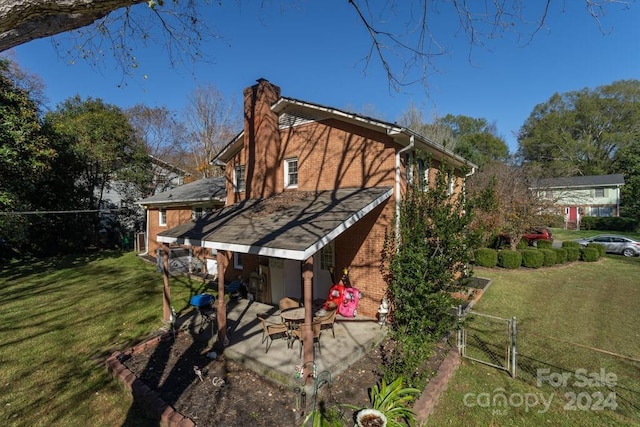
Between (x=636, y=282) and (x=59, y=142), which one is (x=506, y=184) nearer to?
(x=636, y=282)

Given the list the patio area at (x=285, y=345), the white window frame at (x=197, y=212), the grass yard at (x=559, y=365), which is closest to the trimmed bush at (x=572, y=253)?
the grass yard at (x=559, y=365)

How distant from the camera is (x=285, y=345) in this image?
754 cm

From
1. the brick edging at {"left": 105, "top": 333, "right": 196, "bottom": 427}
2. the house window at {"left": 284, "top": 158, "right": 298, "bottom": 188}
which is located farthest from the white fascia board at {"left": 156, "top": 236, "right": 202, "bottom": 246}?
the house window at {"left": 284, "top": 158, "right": 298, "bottom": 188}

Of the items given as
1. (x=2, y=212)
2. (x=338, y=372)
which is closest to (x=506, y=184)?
(x=338, y=372)

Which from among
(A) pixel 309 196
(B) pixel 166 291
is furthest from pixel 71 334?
(A) pixel 309 196

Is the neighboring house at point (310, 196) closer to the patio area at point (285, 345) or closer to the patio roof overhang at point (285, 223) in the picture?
the patio roof overhang at point (285, 223)

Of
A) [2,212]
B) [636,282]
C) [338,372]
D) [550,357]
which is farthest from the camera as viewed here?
[2,212]

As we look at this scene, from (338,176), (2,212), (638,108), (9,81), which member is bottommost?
(2,212)

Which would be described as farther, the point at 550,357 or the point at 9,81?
the point at 9,81

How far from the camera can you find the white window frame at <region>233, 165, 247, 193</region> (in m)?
13.6

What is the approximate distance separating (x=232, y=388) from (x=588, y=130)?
67.5 m

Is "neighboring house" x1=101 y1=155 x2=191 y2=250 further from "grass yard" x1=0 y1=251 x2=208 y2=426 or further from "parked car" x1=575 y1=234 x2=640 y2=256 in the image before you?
"parked car" x1=575 y1=234 x2=640 y2=256

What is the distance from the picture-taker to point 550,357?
7488mm

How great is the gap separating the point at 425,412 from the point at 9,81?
2379cm
